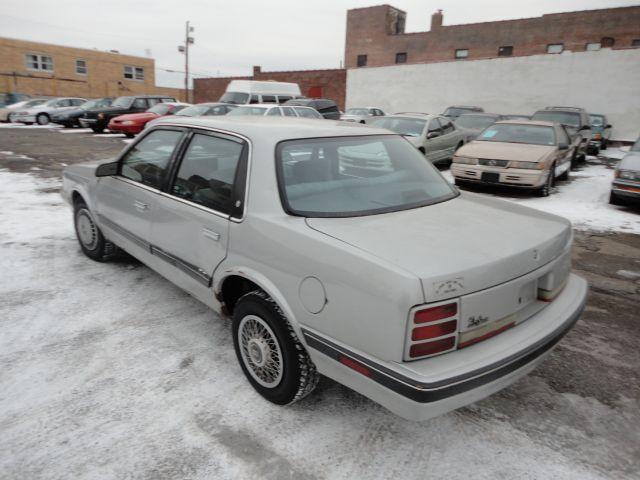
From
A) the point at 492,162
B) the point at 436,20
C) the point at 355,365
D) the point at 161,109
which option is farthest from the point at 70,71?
the point at 355,365

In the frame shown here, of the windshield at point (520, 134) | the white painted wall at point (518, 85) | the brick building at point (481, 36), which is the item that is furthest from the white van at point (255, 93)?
the brick building at point (481, 36)

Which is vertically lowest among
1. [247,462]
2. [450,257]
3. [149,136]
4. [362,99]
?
[247,462]

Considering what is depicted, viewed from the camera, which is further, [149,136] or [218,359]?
[149,136]

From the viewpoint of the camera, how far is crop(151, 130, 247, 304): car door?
9.07 feet

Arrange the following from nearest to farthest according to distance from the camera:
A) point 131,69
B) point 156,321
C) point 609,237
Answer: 1. point 156,321
2. point 609,237
3. point 131,69

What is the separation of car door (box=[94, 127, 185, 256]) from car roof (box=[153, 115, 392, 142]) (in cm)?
24

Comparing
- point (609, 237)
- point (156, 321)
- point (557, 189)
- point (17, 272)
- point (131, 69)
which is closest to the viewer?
point (156, 321)

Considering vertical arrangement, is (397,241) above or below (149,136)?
below

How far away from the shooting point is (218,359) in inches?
122

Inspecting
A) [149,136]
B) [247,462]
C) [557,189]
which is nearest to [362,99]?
[557,189]

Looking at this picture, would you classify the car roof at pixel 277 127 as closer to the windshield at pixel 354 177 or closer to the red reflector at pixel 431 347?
→ the windshield at pixel 354 177

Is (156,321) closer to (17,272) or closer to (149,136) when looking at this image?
(149,136)

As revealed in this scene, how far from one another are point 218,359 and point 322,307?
1.31 m

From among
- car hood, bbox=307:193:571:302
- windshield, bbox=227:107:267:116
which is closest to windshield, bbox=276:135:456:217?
car hood, bbox=307:193:571:302
